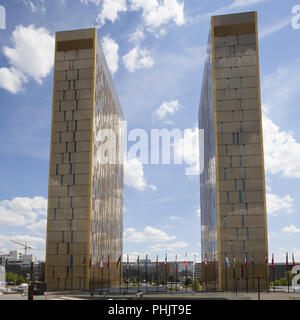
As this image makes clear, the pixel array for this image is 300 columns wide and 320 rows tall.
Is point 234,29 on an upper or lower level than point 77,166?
upper

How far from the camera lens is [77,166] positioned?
97.3 metres

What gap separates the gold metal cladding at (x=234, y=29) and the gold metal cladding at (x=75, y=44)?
31.1 m

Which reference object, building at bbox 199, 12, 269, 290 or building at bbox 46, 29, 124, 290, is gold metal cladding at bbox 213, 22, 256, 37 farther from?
building at bbox 46, 29, 124, 290

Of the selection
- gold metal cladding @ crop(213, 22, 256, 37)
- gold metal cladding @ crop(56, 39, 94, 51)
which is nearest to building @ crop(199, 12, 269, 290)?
gold metal cladding @ crop(213, 22, 256, 37)

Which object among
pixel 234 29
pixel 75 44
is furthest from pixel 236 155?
pixel 75 44

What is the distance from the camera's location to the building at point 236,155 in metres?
88.9

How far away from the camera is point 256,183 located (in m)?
92.6

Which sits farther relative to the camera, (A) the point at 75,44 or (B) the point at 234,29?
(A) the point at 75,44

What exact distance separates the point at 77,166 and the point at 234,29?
49938 millimetres

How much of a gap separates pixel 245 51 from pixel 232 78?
758 cm

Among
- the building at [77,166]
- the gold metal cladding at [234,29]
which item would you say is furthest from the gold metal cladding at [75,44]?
the gold metal cladding at [234,29]

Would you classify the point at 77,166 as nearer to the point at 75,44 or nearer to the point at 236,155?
the point at 75,44
